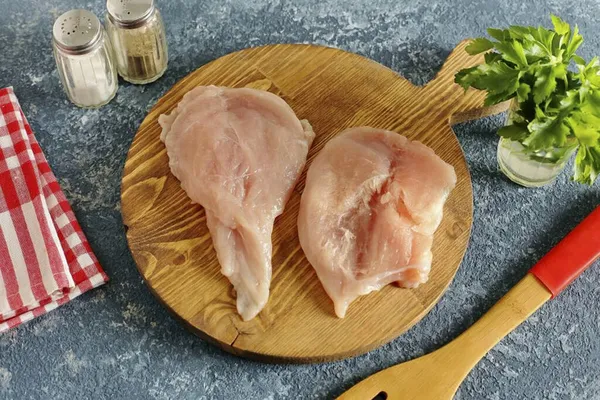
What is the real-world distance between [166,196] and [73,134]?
42 cm

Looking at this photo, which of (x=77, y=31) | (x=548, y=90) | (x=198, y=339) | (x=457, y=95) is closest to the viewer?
(x=548, y=90)

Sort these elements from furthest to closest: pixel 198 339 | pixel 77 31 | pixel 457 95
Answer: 1. pixel 457 95
2. pixel 77 31
3. pixel 198 339

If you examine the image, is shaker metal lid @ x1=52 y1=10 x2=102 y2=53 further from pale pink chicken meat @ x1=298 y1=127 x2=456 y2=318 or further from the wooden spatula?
the wooden spatula

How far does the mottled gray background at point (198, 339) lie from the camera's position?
1896 millimetres

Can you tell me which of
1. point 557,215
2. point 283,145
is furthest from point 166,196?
point 557,215

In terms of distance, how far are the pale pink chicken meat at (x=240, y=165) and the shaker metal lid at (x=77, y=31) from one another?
29 cm

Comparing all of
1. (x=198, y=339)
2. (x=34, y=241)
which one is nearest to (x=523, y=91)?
(x=198, y=339)

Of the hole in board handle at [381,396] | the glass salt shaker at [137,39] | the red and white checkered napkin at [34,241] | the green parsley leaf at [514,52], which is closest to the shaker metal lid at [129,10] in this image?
the glass salt shaker at [137,39]

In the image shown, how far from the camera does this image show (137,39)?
2.21 meters

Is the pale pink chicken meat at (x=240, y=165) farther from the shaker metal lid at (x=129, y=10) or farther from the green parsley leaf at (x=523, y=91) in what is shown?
the green parsley leaf at (x=523, y=91)

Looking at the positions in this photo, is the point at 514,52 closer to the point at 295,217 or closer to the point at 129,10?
the point at 295,217

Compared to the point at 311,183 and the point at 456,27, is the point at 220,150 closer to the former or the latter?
the point at 311,183

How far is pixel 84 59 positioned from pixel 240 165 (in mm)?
556

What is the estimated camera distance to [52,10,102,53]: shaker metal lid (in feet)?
6.86
